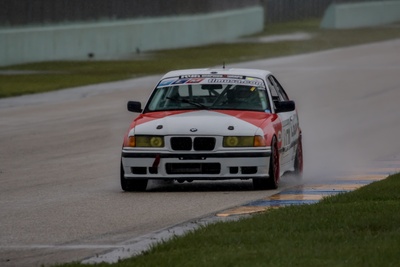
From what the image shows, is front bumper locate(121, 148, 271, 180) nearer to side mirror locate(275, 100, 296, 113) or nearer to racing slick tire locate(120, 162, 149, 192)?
racing slick tire locate(120, 162, 149, 192)

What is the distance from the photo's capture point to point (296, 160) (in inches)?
677

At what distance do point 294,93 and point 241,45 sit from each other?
2421 cm

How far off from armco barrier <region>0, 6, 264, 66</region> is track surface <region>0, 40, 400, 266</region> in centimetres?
722

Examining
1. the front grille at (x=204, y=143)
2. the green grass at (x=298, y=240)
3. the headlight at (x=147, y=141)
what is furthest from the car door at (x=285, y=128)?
the green grass at (x=298, y=240)

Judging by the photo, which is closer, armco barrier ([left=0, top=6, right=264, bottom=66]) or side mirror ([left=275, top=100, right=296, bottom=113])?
side mirror ([left=275, top=100, right=296, bottom=113])

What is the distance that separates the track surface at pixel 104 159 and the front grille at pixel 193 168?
0.25m

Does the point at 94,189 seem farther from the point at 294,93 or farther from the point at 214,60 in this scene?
the point at 214,60

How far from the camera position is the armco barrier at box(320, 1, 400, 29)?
75.2 m

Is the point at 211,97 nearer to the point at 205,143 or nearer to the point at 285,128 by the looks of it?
the point at 285,128

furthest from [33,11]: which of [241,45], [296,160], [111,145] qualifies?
[296,160]

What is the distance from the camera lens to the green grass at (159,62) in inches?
1522

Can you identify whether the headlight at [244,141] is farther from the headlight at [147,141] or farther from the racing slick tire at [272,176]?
the headlight at [147,141]

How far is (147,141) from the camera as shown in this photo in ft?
50.5

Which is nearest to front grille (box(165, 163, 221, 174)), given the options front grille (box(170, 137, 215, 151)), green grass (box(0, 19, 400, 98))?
front grille (box(170, 137, 215, 151))
